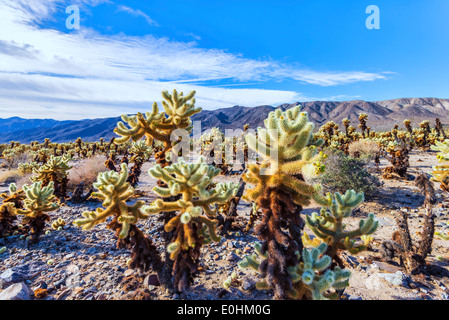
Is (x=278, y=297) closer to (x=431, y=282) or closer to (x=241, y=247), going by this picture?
(x=241, y=247)

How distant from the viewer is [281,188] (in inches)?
106

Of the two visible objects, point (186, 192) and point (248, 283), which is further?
point (248, 283)

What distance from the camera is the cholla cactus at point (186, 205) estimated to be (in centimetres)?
254

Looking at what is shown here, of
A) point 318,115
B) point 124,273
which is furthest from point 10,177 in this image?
point 318,115

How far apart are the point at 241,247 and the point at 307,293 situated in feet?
8.78

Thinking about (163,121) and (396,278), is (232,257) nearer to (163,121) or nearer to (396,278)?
(396,278)

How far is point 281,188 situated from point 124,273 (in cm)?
332

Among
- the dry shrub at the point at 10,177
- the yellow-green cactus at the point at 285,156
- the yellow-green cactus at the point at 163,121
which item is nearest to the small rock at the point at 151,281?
the yellow-green cactus at the point at 163,121

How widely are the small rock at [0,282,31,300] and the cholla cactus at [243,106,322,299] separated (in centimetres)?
361

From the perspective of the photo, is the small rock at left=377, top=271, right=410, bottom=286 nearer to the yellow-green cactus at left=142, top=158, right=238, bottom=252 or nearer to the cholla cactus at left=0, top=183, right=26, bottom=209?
the yellow-green cactus at left=142, top=158, right=238, bottom=252

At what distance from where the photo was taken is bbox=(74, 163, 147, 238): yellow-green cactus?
9.26 ft

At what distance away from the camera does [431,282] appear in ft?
13.1

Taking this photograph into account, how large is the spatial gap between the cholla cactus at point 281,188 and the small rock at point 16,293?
11.8 ft

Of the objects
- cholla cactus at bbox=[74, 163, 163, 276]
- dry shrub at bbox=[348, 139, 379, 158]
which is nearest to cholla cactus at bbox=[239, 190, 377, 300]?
cholla cactus at bbox=[74, 163, 163, 276]
